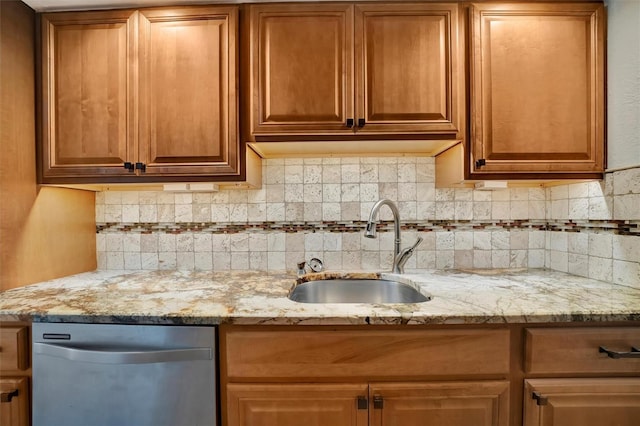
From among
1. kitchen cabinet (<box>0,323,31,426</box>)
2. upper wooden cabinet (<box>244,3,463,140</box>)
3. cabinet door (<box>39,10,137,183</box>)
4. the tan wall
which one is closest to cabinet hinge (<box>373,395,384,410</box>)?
upper wooden cabinet (<box>244,3,463,140</box>)

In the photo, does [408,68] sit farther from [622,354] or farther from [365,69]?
[622,354]

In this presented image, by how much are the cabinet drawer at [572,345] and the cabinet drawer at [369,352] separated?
9cm

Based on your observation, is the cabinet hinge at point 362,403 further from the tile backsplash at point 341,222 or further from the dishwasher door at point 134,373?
the tile backsplash at point 341,222

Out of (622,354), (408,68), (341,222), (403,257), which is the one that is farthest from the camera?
(341,222)

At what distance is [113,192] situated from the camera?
1682 millimetres

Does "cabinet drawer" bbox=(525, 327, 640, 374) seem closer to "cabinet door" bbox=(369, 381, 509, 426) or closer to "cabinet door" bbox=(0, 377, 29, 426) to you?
"cabinet door" bbox=(369, 381, 509, 426)

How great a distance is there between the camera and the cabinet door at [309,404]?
3.14ft

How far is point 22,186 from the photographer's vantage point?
1.27 meters

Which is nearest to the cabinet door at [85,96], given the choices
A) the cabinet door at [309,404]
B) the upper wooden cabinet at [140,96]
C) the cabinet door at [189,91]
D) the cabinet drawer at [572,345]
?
the upper wooden cabinet at [140,96]

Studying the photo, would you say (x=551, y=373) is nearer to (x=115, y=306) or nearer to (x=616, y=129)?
(x=616, y=129)

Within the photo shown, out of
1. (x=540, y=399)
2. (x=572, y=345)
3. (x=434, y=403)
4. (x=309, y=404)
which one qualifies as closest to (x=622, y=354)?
(x=572, y=345)

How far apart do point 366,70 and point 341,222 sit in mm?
758

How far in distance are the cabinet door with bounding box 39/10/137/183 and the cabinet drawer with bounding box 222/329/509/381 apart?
987 mm

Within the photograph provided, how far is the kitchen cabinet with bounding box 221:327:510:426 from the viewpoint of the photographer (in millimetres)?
954
